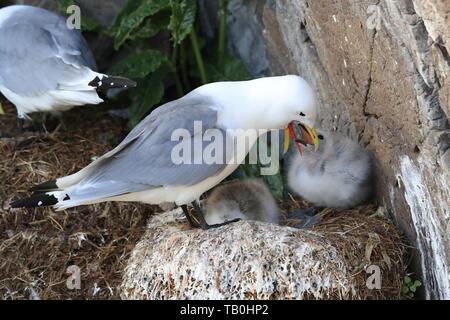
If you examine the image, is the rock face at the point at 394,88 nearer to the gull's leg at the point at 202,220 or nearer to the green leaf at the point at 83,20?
the gull's leg at the point at 202,220

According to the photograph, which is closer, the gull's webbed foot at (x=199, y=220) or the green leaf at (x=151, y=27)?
the gull's webbed foot at (x=199, y=220)

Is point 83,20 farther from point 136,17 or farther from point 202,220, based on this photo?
point 202,220

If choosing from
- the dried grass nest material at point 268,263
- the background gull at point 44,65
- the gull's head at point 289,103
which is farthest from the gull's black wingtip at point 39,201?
the gull's head at point 289,103

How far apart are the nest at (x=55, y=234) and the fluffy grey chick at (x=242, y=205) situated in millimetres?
456

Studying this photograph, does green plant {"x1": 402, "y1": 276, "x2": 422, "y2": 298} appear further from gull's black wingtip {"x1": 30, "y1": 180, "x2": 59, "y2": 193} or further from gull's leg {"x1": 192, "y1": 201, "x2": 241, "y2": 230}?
gull's black wingtip {"x1": 30, "y1": 180, "x2": 59, "y2": 193}

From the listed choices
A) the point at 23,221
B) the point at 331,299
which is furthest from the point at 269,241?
the point at 23,221

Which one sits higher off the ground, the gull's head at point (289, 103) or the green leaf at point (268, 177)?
the gull's head at point (289, 103)

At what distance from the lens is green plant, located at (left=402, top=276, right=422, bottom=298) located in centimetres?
399

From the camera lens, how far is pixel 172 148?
4.09m

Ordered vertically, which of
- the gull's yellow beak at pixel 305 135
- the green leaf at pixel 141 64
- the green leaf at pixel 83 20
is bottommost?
the green leaf at pixel 141 64

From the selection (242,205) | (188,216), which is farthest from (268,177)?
(188,216)

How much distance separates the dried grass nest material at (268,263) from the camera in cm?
381

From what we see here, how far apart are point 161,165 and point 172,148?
0.09 meters

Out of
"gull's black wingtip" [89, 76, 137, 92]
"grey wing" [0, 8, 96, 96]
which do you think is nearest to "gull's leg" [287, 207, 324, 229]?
"gull's black wingtip" [89, 76, 137, 92]
